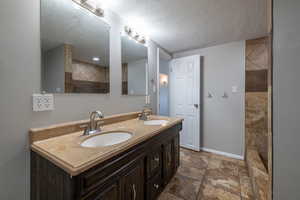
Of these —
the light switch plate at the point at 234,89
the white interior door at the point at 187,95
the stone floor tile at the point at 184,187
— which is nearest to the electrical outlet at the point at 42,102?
the stone floor tile at the point at 184,187

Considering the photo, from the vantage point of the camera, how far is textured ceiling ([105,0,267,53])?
1.37 meters

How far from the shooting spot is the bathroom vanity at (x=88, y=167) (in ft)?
2.05

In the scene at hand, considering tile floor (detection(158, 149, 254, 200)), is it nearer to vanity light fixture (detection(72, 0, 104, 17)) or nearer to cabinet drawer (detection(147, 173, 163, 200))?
cabinet drawer (detection(147, 173, 163, 200))

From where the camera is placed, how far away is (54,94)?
1013 millimetres

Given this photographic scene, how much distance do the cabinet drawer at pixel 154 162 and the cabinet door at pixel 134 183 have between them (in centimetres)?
11

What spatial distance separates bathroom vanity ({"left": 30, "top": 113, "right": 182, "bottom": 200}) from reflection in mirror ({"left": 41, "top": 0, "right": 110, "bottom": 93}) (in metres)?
0.38

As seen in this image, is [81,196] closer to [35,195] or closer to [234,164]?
[35,195]

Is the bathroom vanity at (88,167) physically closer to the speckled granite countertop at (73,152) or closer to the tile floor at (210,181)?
the speckled granite countertop at (73,152)

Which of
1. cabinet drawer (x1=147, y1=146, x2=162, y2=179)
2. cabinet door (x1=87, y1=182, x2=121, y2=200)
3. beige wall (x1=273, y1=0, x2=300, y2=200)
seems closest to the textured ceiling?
beige wall (x1=273, y1=0, x2=300, y2=200)

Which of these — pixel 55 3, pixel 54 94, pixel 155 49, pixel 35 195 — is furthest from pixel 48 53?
pixel 155 49

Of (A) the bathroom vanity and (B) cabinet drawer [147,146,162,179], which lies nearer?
(A) the bathroom vanity

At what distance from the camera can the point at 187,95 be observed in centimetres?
272

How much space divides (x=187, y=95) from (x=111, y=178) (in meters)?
2.29

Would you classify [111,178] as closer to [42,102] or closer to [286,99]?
[42,102]
